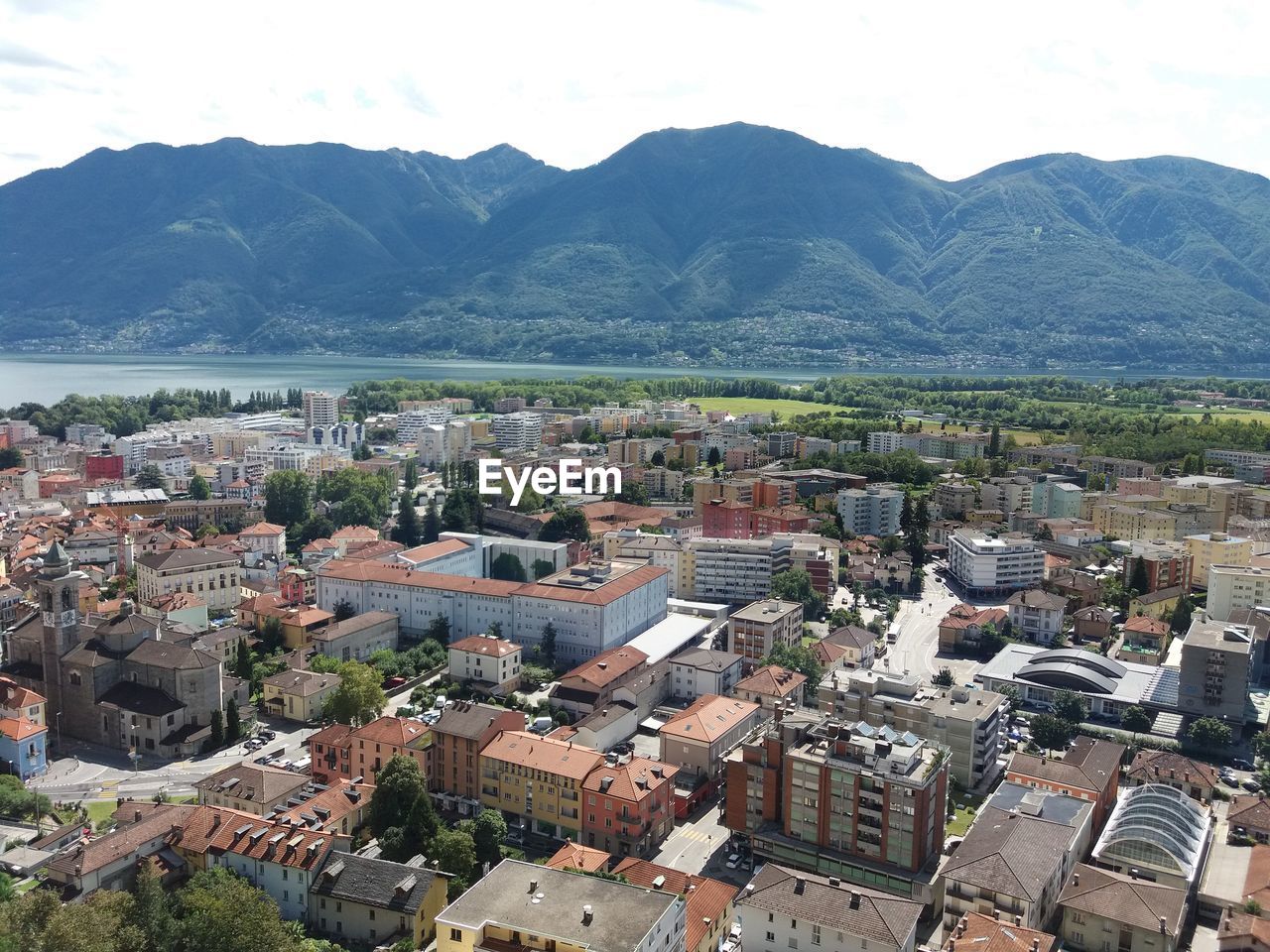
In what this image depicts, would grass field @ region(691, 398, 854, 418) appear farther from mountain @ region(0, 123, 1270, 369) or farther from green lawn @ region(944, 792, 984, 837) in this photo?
green lawn @ region(944, 792, 984, 837)

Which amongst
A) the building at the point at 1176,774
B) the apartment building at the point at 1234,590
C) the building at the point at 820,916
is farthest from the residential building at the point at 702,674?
the apartment building at the point at 1234,590

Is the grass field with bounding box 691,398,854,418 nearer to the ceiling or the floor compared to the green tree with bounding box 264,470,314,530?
nearer to the ceiling

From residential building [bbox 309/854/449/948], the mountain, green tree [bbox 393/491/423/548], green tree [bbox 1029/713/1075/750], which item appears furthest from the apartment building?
the mountain

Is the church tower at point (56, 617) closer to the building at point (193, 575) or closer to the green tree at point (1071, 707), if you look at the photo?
the building at point (193, 575)

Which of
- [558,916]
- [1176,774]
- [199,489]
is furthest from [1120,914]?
[199,489]

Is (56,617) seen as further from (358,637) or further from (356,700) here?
(358,637)
